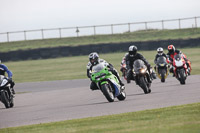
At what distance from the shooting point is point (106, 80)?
1598 cm

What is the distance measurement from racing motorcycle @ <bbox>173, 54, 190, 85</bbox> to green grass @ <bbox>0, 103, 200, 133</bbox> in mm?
8873

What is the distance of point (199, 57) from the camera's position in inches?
1695

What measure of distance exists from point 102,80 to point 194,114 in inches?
210

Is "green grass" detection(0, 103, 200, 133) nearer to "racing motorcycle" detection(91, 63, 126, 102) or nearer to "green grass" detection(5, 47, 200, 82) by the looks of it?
"racing motorcycle" detection(91, 63, 126, 102)

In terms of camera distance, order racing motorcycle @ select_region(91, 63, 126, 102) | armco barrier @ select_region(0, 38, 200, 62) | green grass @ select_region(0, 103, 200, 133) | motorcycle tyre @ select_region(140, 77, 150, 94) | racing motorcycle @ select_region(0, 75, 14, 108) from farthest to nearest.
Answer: armco barrier @ select_region(0, 38, 200, 62) → motorcycle tyre @ select_region(140, 77, 150, 94) → racing motorcycle @ select_region(0, 75, 14, 108) → racing motorcycle @ select_region(91, 63, 126, 102) → green grass @ select_region(0, 103, 200, 133)

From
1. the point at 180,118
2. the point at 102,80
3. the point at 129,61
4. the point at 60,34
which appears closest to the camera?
the point at 180,118

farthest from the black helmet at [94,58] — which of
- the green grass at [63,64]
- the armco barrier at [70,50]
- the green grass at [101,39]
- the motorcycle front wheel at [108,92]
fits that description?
the green grass at [101,39]

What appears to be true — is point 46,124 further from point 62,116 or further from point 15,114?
point 15,114

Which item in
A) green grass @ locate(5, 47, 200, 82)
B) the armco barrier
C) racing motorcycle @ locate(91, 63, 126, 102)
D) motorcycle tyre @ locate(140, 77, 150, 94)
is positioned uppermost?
racing motorcycle @ locate(91, 63, 126, 102)

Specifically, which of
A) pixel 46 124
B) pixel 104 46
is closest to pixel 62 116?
pixel 46 124

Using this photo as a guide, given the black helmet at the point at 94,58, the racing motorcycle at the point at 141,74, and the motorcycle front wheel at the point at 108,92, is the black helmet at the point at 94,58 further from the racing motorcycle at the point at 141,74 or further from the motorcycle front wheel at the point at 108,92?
the racing motorcycle at the point at 141,74

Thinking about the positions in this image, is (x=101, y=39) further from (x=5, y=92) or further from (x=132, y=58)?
(x=5, y=92)

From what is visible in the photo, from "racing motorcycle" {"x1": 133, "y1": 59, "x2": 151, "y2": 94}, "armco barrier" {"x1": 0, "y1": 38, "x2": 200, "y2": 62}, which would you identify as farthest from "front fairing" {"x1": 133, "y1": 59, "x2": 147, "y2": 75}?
"armco barrier" {"x1": 0, "y1": 38, "x2": 200, "y2": 62}

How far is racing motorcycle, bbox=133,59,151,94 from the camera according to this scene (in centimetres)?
1805
